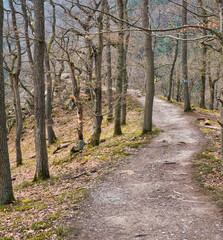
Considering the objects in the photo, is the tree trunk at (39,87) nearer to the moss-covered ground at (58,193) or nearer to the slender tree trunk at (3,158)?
the moss-covered ground at (58,193)

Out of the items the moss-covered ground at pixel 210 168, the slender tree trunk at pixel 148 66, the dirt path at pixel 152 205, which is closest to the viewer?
the dirt path at pixel 152 205

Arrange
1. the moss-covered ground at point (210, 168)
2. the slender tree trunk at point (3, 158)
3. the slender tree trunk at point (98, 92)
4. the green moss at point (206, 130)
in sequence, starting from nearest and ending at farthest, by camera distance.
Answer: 1. the moss-covered ground at point (210, 168)
2. the slender tree trunk at point (3, 158)
3. the slender tree trunk at point (98, 92)
4. the green moss at point (206, 130)

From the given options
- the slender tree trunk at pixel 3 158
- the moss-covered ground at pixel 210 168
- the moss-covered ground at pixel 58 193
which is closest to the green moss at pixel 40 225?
the moss-covered ground at pixel 58 193

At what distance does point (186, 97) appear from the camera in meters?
17.3

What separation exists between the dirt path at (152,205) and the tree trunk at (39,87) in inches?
109

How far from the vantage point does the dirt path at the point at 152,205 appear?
4.20 metres

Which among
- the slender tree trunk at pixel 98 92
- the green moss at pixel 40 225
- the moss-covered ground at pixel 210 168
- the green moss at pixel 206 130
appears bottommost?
the green moss at pixel 40 225

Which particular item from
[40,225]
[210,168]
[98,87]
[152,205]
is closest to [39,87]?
[98,87]

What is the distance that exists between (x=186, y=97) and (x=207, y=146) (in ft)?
27.8

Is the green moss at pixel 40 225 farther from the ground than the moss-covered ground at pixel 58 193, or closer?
farther from the ground

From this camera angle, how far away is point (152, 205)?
17.5 feet

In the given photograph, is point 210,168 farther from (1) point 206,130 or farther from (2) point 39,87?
(2) point 39,87

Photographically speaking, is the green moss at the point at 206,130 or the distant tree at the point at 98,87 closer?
the distant tree at the point at 98,87

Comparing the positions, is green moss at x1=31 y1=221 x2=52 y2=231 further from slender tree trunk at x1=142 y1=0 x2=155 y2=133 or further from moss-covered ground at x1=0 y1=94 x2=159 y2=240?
slender tree trunk at x1=142 y1=0 x2=155 y2=133
